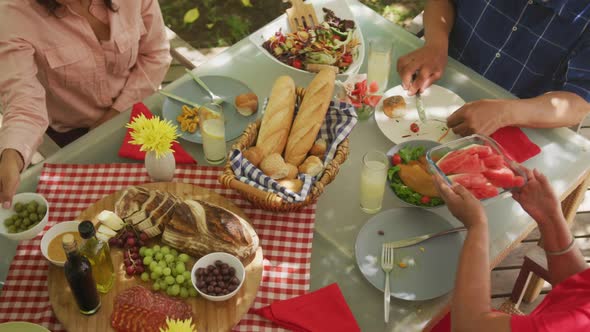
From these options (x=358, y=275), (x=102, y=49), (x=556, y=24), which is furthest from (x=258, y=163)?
(x=556, y=24)

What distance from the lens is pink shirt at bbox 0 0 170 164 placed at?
180cm

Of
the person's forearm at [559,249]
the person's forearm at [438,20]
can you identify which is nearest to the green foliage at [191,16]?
the person's forearm at [438,20]

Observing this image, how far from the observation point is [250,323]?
1.49m

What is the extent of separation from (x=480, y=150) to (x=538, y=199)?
205 millimetres

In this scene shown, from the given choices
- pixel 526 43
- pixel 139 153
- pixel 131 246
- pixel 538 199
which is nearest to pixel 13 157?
pixel 139 153

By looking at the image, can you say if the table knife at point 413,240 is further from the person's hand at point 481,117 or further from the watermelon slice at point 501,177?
the person's hand at point 481,117

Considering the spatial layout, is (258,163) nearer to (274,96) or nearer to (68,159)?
(274,96)

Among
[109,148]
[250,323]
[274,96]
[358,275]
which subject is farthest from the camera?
[109,148]

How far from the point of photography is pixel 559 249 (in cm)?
158

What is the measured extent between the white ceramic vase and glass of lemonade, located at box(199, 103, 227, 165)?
0.12 metres

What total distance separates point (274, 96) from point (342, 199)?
14.7 inches

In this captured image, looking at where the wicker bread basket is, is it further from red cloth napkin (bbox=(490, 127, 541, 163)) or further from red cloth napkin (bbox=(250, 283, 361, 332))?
red cloth napkin (bbox=(490, 127, 541, 163))

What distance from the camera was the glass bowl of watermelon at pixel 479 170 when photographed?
62.6 inches

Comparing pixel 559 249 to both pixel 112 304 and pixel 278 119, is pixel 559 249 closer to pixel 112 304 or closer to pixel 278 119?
pixel 278 119
